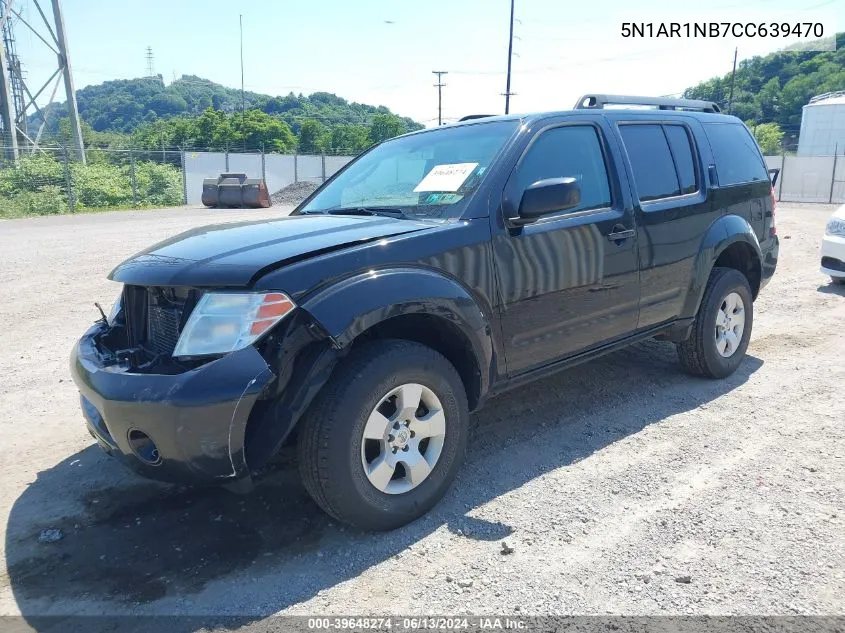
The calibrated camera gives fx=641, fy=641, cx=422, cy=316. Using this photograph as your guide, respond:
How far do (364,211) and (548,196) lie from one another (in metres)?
1.08

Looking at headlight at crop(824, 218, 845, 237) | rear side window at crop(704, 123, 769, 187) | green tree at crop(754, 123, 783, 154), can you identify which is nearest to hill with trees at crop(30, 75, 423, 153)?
green tree at crop(754, 123, 783, 154)

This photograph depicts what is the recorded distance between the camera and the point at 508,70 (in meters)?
33.6

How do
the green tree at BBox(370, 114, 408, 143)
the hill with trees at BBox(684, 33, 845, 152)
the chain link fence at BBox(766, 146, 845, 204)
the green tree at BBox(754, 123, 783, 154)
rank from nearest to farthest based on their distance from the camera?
1. the chain link fence at BBox(766, 146, 845, 204)
2. the green tree at BBox(754, 123, 783, 154)
3. the hill with trees at BBox(684, 33, 845, 152)
4. the green tree at BBox(370, 114, 408, 143)

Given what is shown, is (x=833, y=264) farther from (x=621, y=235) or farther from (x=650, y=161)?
(x=621, y=235)

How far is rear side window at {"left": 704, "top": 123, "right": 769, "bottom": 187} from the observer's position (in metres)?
4.93

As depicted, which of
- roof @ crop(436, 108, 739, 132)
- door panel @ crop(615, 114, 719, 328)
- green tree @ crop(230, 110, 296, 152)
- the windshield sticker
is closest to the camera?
the windshield sticker

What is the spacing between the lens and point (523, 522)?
3.05 metres

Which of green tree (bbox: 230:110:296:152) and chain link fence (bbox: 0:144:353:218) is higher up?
green tree (bbox: 230:110:296:152)

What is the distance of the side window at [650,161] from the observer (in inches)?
167

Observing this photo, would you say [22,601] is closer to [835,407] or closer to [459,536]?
[459,536]

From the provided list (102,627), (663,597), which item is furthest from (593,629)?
(102,627)

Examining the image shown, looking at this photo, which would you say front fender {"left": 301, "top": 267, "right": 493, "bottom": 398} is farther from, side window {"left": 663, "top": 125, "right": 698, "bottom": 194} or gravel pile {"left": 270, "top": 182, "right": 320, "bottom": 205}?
gravel pile {"left": 270, "top": 182, "right": 320, "bottom": 205}

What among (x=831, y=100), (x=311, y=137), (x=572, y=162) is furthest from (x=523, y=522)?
(x=311, y=137)

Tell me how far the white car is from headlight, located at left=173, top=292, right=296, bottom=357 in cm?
797
